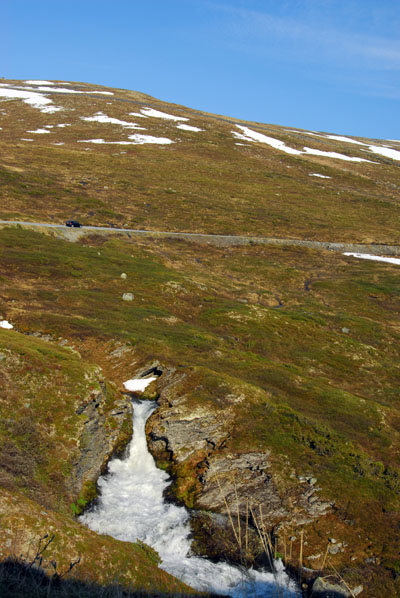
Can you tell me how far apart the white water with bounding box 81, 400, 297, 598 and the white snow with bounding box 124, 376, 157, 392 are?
4.59 meters

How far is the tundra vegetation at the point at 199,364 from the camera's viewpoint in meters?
20.5

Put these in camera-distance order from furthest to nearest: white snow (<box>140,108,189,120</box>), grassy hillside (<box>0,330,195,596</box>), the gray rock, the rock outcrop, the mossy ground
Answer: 1. white snow (<box>140,108,189,120</box>)
2. the mossy ground
3. the rock outcrop
4. the gray rock
5. grassy hillside (<box>0,330,195,596</box>)

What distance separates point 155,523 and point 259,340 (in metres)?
26.0

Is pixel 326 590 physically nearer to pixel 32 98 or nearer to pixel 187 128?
pixel 187 128

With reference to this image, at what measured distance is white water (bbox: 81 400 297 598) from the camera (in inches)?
741

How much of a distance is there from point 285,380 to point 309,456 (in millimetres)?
10280

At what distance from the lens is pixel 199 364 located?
3394cm

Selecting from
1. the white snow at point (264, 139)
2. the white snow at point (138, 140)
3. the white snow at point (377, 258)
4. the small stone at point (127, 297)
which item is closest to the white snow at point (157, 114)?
the white snow at point (264, 139)

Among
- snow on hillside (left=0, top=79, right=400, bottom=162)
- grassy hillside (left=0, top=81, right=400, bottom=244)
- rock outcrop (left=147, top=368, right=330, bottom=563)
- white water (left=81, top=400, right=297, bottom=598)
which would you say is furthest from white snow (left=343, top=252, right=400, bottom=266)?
white water (left=81, top=400, right=297, bottom=598)

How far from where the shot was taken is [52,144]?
14050cm

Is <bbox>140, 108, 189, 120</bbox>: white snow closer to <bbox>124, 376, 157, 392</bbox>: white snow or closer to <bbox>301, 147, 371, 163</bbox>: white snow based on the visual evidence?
<bbox>301, 147, 371, 163</bbox>: white snow

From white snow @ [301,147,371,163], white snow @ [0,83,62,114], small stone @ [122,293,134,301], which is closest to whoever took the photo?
small stone @ [122,293,134,301]

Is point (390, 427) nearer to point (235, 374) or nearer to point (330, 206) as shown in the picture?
point (235, 374)

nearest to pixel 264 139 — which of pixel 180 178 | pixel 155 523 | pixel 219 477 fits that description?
pixel 180 178
